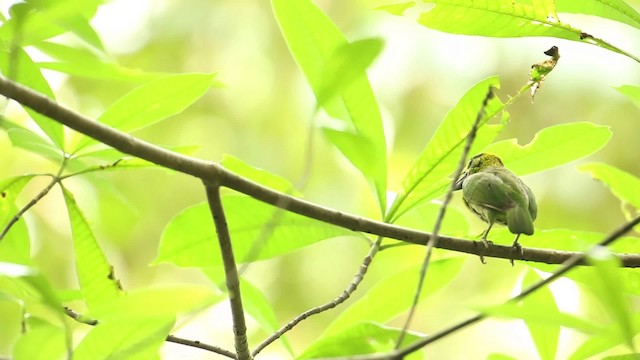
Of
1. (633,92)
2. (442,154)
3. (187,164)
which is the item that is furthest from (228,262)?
(633,92)

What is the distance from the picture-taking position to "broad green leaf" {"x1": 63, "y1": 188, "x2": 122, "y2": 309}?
816mm

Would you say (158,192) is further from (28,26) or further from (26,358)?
(26,358)

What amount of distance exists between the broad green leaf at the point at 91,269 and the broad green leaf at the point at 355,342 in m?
0.21

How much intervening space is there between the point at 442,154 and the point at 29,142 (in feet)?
1.51

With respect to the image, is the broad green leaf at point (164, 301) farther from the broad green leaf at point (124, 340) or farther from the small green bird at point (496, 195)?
the small green bird at point (496, 195)

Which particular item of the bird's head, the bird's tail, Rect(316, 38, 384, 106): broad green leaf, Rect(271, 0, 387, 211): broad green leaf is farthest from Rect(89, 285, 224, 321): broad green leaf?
the bird's head

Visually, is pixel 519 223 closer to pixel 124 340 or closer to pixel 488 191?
pixel 488 191

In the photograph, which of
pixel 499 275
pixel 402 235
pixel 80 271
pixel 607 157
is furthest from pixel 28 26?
pixel 607 157

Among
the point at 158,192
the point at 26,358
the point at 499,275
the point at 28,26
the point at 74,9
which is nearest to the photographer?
the point at 26,358

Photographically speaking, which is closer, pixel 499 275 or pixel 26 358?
pixel 26 358

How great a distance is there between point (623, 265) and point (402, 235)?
24 cm

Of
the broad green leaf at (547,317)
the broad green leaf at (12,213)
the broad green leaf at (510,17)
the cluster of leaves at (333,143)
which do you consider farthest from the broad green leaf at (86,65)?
the broad green leaf at (547,317)

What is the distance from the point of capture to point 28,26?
2.48 feet

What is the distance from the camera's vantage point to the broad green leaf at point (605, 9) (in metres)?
0.86
